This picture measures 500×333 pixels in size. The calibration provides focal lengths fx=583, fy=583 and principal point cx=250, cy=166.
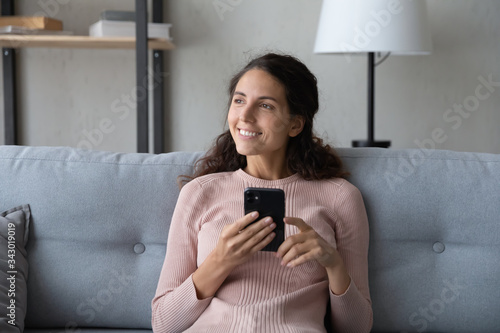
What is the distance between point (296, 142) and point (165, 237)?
0.40 metres

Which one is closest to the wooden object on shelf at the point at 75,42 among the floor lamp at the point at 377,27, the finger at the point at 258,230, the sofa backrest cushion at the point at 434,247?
the floor lamp at the point at 377,27

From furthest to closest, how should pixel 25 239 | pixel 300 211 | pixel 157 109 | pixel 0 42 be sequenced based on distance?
pixel 157 109, pixel 0 42, pixel 25 239, pixel 300 211

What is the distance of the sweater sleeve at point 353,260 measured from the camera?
124cm

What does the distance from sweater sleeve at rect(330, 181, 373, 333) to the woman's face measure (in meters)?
0.21

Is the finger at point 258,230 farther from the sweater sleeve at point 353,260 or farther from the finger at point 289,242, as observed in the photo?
the sweater sleeve at point 353,260

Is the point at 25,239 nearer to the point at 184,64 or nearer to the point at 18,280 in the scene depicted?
the point at 18,280

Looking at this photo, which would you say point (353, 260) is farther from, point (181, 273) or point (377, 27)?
point (377, 27)

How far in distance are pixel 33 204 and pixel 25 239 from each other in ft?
0.29

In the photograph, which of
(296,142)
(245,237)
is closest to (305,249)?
(245,237)

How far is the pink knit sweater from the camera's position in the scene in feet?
→ 3.93

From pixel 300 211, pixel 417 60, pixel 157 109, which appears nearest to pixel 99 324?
pixel 300 211

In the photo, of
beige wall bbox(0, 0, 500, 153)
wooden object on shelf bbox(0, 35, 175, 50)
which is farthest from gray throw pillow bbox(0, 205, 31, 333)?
beige wall bbox(0, 0, 500, 153)

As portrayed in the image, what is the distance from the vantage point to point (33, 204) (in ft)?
4.72

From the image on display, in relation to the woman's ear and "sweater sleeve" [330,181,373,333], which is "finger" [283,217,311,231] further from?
the woman's ear
